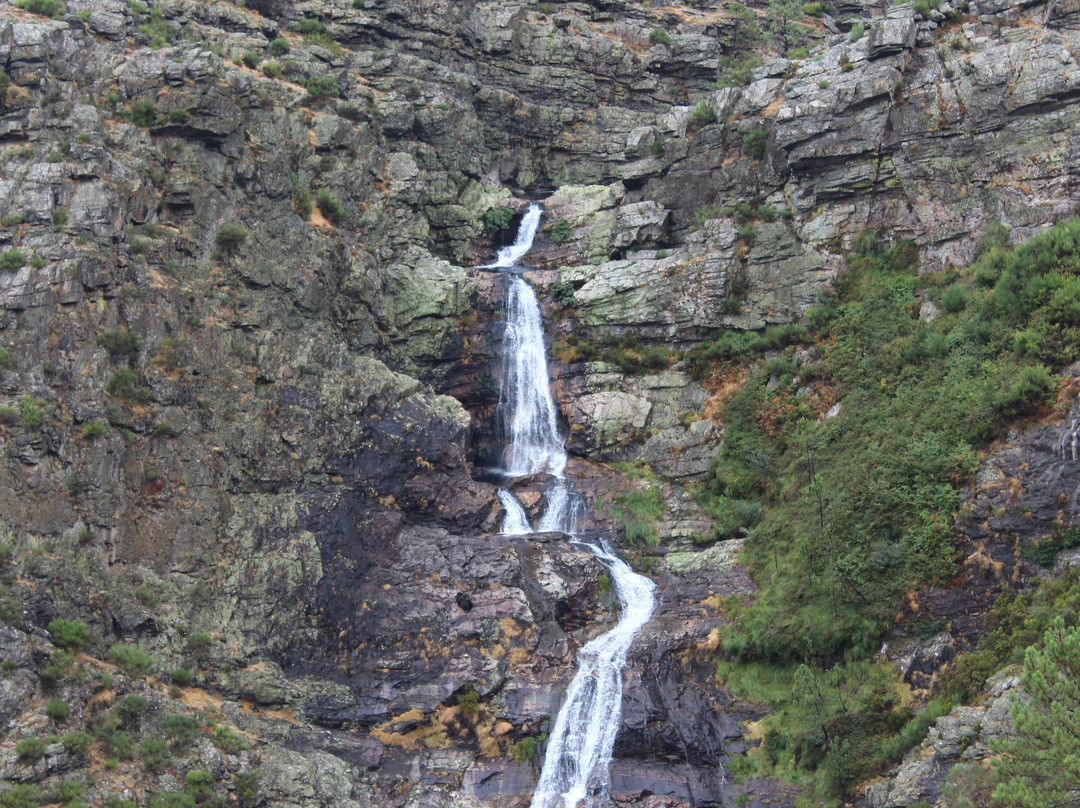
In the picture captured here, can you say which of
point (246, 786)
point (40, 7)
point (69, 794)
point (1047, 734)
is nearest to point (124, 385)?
point (69, 794)

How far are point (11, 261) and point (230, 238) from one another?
8986 millimetres

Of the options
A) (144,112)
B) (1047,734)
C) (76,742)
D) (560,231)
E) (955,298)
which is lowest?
(76,742)

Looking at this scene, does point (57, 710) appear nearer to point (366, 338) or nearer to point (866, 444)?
point (366, 338)

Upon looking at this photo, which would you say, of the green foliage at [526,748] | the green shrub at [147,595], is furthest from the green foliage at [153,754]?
the green foliage at [526,748]

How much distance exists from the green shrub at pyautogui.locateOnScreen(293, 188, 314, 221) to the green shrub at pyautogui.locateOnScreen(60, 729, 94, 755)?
2563cm

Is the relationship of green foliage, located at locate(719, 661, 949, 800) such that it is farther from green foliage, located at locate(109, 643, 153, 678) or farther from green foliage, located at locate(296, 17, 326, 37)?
green foliage, located at locate(296, 17, 326, 37)

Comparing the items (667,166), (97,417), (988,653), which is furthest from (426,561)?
(667,166)

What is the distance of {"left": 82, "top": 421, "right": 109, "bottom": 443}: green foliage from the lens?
1438 inches

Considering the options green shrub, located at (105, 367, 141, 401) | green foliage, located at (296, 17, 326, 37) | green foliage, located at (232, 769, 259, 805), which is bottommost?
green foliage, located at (232, 769, 259, 805)

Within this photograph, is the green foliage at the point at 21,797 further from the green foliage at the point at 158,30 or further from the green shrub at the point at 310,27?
the green shrub at the point at 310,27

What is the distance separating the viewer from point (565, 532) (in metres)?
44.5

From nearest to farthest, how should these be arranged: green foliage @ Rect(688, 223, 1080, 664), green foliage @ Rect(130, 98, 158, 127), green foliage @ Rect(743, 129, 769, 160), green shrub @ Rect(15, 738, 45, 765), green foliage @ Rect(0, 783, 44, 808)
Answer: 1. green foliage @ Rect(0, 783, 44, 808)
2. green shrub @ Rect(15, 738, 45, 765)
3. green foliage @ Rect(688, 223, 1080, 664)
4. green foliage @ Rect(130, 98, 158, 127)
5. green foliage @ Rect(743, 129, 769, 160)

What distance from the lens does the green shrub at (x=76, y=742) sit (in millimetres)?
29094

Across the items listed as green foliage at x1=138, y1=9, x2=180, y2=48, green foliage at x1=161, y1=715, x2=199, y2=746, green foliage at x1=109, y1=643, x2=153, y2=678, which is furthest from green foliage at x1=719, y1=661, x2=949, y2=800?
green foliage at x1=138, y1=9, x2=180, y2=48
